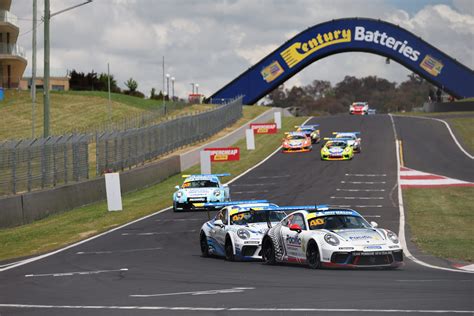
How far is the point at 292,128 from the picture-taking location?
261ft

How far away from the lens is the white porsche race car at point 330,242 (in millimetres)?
17406

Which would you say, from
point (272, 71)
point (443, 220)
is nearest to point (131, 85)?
point (272, 71)

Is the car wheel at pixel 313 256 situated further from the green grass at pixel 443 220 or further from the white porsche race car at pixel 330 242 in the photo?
the green grass at pixel 443 220

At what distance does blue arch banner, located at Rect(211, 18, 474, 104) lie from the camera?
312 feet

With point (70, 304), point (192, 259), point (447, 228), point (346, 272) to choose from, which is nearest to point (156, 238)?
point (192, 259)

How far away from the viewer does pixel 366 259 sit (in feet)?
57.1

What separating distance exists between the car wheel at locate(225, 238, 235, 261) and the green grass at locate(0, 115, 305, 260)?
5967 millimetres

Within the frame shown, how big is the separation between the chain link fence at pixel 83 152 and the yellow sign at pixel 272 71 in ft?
96.0

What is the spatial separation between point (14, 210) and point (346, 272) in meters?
16.9

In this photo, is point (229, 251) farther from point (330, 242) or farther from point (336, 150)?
point (336, 150)

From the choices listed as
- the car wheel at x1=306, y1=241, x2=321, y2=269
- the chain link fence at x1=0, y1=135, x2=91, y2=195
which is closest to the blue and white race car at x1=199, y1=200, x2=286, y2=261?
the car wheel at x1=306, y1=241, x2=321, y2=269

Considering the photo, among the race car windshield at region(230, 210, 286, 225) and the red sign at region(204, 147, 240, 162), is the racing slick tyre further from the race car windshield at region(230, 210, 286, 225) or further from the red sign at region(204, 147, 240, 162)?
Result: the red sign at region(204, 147, 240, 162)

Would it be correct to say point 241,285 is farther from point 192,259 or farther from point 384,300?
point 192,259

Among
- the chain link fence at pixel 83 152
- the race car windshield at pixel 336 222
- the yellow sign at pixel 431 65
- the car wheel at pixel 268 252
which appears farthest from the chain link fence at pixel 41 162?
the yellow sign at pixel 431 65
